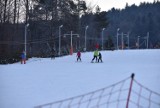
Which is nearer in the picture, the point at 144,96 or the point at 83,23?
the point at 144,96

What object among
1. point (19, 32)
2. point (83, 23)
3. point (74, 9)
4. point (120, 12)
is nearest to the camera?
point (19, 32)

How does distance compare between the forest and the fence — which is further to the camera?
the forest

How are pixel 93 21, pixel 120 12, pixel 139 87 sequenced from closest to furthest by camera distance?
pixel 139 87, pixel 93 21, pixel 120 12

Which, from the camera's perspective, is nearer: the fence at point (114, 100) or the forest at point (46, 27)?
the fence at point (114, 100)

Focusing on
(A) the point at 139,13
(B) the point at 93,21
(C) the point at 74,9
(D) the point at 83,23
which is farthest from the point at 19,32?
(A) the point at 139,13

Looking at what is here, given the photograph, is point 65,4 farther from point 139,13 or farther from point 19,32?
point 139,13

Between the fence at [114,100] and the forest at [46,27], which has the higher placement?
the forest at [46,27]

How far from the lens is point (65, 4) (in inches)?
2112

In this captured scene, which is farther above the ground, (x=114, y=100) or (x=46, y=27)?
(x=46, y=27)

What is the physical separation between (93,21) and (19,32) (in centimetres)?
2880

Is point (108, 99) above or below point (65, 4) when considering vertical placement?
below

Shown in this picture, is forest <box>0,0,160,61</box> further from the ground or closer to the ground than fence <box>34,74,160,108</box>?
further from the ground

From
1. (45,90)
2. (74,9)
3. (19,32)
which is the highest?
(74,9)

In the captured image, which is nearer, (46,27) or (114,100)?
(114,100)
